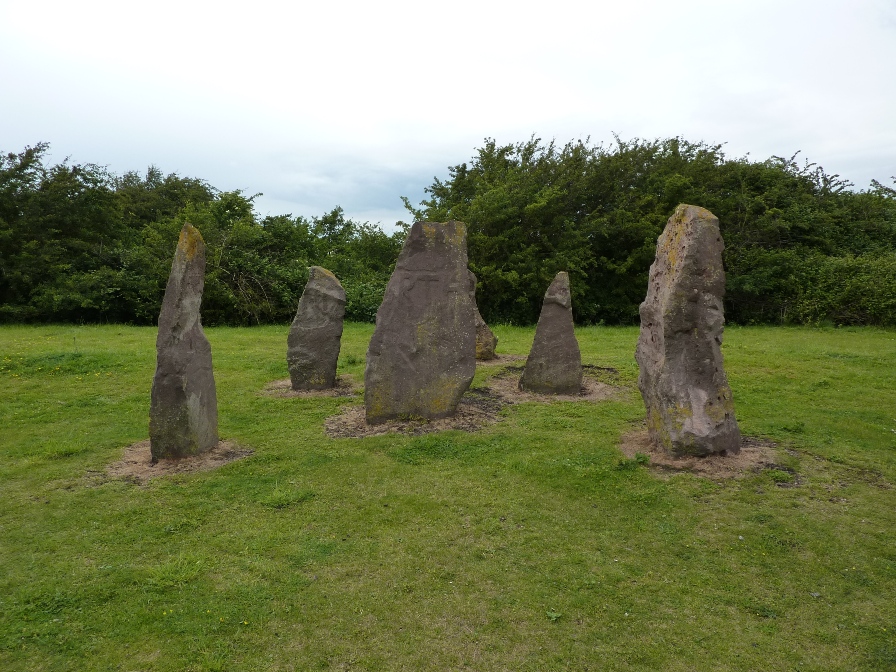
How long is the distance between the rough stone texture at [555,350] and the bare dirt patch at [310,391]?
318cm

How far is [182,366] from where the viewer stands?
6.60 metres

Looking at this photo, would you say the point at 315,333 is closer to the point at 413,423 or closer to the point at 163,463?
the point at 413,423

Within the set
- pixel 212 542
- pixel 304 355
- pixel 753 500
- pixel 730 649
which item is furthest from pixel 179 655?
pixel 304 355

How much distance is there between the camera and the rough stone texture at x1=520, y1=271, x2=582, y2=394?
32.8 feet

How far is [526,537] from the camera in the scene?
16.8ft

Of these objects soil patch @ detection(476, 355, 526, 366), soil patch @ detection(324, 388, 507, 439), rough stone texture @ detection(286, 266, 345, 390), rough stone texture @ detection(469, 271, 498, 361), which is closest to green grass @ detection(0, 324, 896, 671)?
soil patch @ detection(324, 388, 507, 439)

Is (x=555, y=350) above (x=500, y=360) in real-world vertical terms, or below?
above

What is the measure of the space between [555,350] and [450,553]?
5799 millimetres

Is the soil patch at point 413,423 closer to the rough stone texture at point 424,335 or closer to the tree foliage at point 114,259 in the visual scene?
the rough stone texture at point 424,335

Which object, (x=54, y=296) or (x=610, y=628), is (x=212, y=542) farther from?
(x=54, y=296)

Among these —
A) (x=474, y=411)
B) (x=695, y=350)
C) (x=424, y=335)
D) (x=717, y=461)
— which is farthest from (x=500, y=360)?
(x=717, y=461)

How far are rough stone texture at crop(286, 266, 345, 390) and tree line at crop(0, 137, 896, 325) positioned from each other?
998 centimetres

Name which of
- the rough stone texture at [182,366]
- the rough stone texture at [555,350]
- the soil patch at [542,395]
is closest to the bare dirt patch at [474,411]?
the soil patch at [542,395]

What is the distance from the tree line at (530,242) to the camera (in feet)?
64.1
